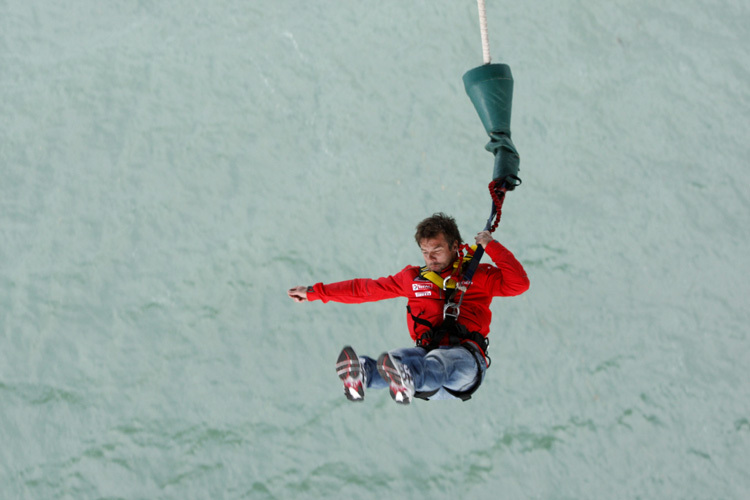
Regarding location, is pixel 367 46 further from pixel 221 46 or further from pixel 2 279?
pixel 2 279

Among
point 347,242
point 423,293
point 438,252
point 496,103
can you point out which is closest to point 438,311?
point 423,293

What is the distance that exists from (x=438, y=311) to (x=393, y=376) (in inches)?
18.9

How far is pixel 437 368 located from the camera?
2812mm

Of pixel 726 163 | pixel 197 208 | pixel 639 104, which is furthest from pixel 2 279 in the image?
pixel 726 163

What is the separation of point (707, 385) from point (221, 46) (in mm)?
3740

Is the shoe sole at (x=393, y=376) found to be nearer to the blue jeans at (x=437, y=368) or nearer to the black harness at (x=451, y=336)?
the blue jeans at (x=437, y=368)

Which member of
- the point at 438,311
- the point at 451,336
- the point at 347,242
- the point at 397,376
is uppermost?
the point at 347,242

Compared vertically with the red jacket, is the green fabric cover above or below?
above

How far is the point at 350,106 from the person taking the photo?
522cm

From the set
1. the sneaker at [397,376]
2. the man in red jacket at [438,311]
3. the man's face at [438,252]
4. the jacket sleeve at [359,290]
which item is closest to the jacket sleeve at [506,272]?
the man in red jacket at [438,311]

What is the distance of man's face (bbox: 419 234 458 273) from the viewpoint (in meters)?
2.99

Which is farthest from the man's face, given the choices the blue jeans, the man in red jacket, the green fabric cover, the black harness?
the green fabric cover

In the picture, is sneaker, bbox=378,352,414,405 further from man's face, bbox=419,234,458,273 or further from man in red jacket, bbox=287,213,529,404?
man's face, bbox=419,234,458,273

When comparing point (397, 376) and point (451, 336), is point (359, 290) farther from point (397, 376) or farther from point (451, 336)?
point (397, 376)
